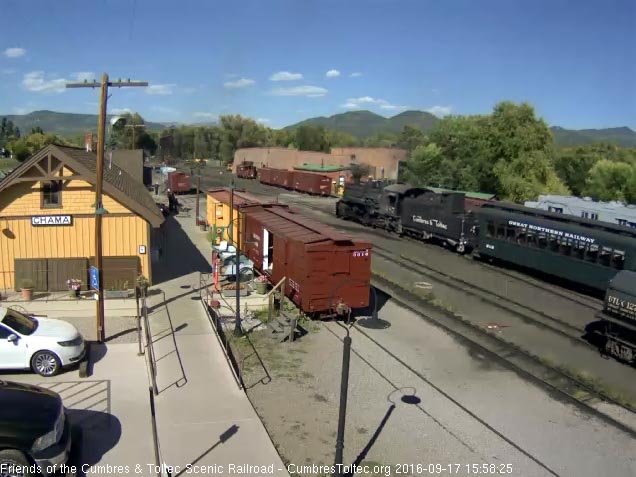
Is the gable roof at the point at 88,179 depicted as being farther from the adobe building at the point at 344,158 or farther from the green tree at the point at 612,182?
the adobe building at the point at 344,158

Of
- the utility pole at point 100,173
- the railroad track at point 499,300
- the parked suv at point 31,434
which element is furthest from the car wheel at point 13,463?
the railroad track at point 499,300

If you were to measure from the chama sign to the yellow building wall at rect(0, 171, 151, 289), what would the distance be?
142mm

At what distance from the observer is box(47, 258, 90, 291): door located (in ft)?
70.2

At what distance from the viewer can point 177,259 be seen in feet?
94.3

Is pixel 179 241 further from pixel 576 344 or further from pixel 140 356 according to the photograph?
pixel 576 344

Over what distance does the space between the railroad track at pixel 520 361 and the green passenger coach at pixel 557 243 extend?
7.65m

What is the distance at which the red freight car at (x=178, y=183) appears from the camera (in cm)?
6469

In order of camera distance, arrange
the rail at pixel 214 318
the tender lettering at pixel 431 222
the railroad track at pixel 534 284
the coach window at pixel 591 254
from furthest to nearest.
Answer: the tender lettering at pixel 431 222 → the coach window at pixel 591 254 → the railroad track at pixel 534 284 → the rail at pixel 214 318

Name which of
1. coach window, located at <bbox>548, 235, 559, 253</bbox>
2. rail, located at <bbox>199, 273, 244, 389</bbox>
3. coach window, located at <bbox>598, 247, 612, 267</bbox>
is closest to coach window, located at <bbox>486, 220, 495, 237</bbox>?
coach window, located at <bbox>548, 235, 559, 253</bbox>

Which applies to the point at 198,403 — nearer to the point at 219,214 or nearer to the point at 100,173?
the point at 100,173

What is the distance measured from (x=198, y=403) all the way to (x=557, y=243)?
20.2m

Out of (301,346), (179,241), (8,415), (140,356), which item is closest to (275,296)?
(301,346)

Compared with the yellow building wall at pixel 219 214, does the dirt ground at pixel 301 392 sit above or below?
below

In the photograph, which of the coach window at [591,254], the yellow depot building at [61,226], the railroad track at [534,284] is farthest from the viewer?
the coach window at [591,254]
